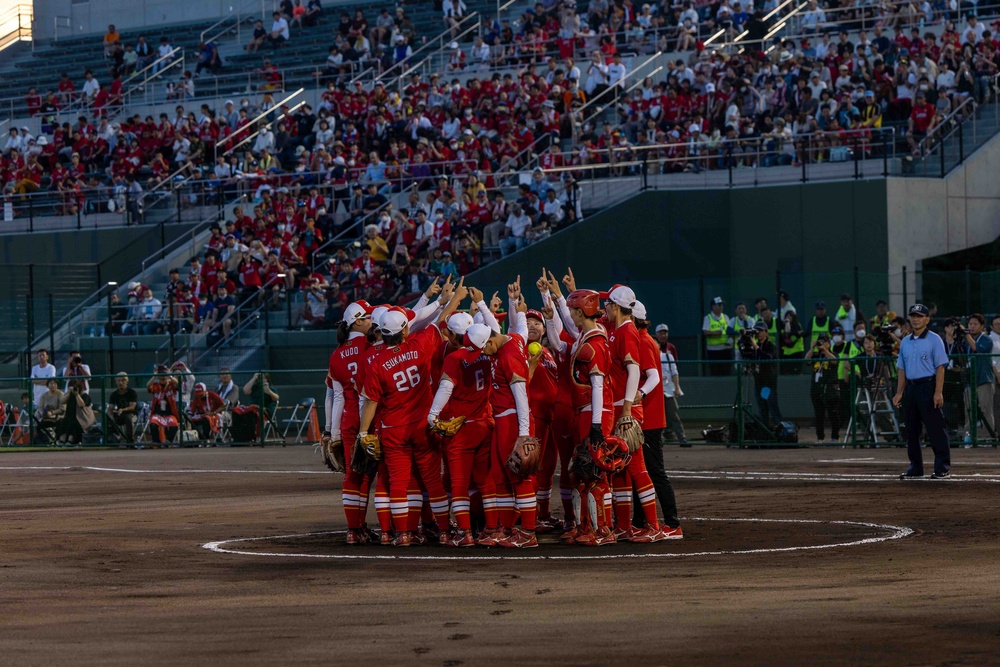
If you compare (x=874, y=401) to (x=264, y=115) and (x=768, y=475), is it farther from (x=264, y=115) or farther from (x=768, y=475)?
(x=264, y=115)

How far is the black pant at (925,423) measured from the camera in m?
18.7

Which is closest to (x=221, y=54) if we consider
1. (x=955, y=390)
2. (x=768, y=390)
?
(x=768, y=390)

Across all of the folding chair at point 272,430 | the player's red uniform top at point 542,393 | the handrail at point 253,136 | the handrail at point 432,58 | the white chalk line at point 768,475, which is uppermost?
the handrail at point 432,58

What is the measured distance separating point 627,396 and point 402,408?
6.00 feet

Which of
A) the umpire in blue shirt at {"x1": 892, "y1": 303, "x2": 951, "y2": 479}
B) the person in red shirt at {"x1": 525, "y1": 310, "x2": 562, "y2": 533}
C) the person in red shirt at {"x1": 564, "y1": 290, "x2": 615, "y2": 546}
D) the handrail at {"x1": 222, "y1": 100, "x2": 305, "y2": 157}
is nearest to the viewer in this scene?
the person in red shirt at {"x1": 564, "y1": 290, "x2": 615, "y2": 546}

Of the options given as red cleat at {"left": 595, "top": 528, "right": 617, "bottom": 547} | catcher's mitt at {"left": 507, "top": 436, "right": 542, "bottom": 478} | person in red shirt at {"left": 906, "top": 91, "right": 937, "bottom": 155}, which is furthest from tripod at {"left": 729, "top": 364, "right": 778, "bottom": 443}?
catcher's mitt at {"left": 507, "top": 436, "right": 542, "bottom": 478}

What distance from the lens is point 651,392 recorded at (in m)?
13.2

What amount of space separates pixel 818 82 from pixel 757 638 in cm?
2639

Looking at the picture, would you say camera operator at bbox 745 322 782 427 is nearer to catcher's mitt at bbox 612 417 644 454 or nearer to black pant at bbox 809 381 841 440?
black pant at bbox 809 381 841 440

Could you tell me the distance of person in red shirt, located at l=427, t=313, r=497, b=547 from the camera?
12.8 m

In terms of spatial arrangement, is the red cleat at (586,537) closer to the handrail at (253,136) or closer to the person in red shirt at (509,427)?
the person in red shirt at (509,427)

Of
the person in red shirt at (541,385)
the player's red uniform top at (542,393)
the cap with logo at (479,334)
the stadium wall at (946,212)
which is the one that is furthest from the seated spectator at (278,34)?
the cap with logo at (479,334)

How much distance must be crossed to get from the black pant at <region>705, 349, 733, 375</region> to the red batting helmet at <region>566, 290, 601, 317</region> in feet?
47.4

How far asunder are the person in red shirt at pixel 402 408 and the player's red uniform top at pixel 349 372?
21.4 inches
